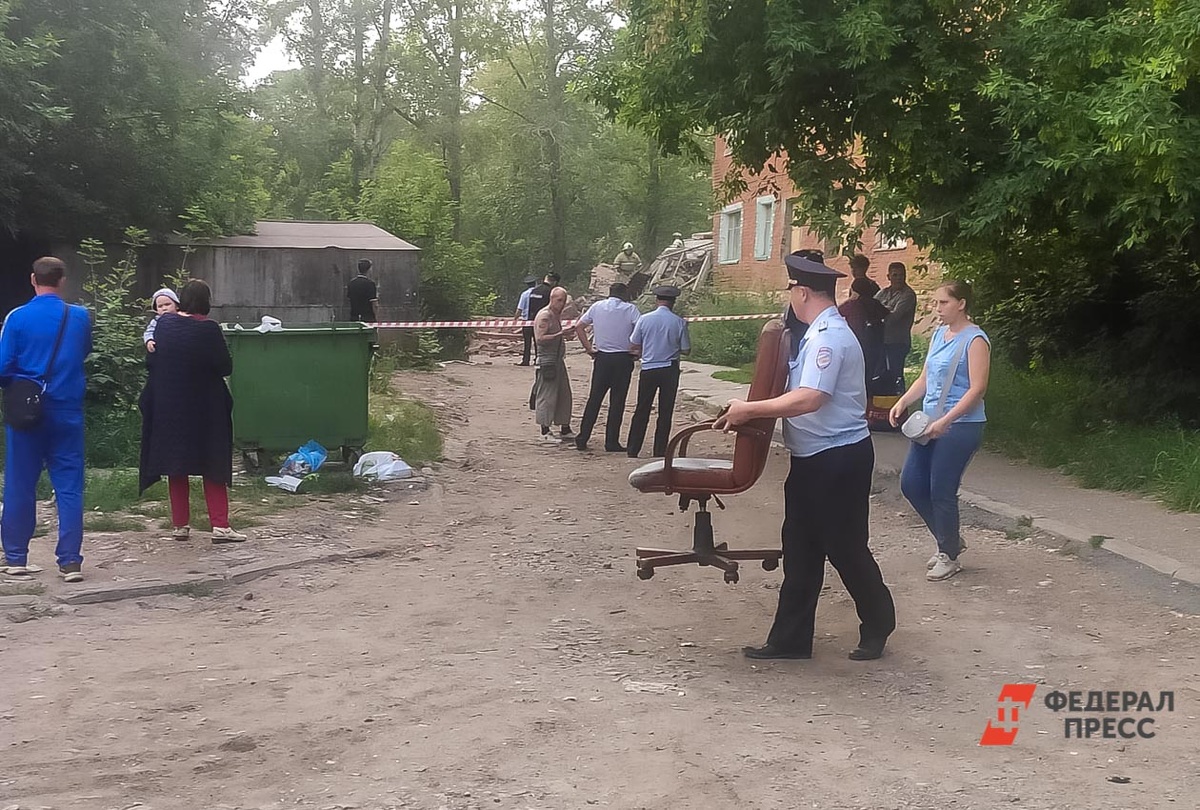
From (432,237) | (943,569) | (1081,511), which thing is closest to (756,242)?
(432,237)

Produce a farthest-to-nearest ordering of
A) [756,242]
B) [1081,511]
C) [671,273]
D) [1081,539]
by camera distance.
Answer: [671,273] → [756,242] → [1081,511] → [1081,539]

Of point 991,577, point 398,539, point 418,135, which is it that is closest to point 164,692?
point 398,539

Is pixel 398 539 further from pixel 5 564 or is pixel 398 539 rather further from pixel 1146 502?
pixel 1146 502

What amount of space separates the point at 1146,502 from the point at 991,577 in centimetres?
228

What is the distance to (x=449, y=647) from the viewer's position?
18.9 feet

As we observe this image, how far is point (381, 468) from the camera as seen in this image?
10.3m

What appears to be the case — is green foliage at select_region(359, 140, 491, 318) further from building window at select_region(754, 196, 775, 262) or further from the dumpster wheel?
the dumpster wheel

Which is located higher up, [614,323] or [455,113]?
[455,113]

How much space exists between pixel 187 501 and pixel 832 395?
4566 millimetres

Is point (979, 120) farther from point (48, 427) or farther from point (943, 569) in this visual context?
point (48, 427)

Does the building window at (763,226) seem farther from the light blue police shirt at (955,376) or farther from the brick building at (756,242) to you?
the light blue police shirt at (955,376)

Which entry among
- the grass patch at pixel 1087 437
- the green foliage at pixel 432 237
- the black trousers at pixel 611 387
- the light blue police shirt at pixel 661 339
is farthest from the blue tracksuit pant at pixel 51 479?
the green foliage at pixel 432 237

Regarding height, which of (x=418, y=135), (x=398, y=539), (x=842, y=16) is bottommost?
(x=398, y=539)

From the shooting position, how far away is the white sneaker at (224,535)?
26.1 ft
